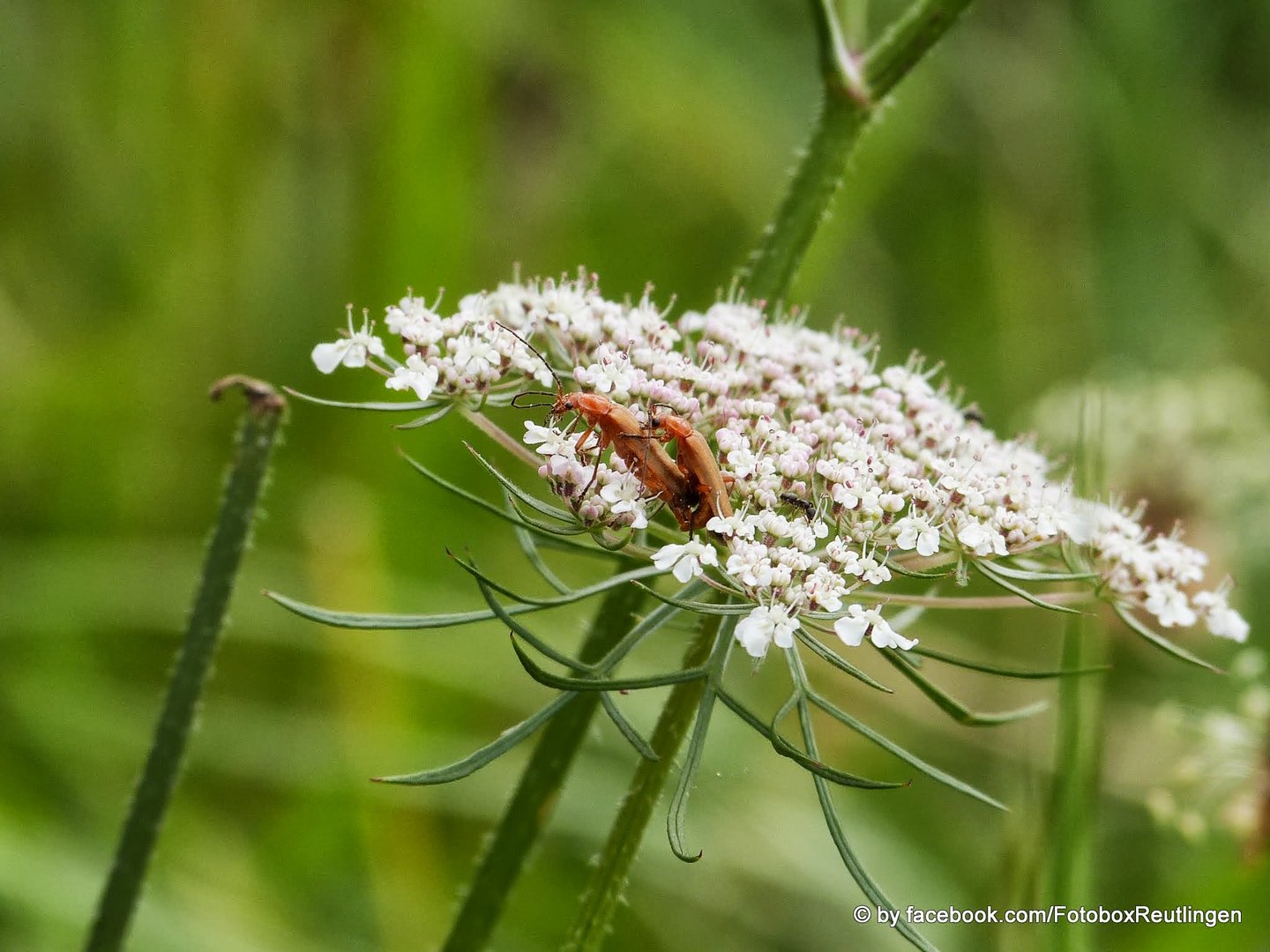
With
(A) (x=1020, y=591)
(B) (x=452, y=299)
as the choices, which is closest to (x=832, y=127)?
(A) (x=1020, y=591)

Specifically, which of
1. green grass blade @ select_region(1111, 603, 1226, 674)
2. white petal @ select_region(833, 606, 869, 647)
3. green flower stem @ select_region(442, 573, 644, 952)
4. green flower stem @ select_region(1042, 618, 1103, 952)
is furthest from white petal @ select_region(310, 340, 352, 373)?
green grass blade @ select_region(1111, 603, 1226, 674)

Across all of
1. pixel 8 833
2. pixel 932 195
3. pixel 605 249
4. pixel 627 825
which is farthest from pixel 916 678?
pixel 932 195

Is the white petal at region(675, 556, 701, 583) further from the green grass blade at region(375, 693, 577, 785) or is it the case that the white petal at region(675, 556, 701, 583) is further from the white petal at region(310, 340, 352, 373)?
the white petal at region(310, 340, 352, 373)

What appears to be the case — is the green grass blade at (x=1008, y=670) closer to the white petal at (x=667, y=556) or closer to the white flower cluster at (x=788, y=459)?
the white flower cluster at (x=788, y=459)

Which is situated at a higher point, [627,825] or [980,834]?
[980,834]

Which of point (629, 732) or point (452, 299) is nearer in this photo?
point (629, 732)

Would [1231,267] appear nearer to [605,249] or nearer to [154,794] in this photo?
[605,249]

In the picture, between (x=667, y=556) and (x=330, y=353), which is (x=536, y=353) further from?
(x=667, y=556)
